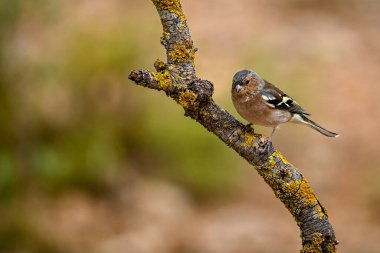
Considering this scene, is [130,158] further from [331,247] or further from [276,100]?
[331,247]

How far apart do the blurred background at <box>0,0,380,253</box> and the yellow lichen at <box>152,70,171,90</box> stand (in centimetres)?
444

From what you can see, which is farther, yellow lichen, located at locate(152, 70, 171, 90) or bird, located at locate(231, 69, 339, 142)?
bird, located at locate(231, 69, 339, 142)

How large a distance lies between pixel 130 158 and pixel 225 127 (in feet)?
19.2

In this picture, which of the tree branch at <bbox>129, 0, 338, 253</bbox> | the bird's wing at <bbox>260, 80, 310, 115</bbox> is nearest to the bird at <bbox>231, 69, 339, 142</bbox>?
the bird's wing at <bbox>260, 80, 310, 115</bbox>

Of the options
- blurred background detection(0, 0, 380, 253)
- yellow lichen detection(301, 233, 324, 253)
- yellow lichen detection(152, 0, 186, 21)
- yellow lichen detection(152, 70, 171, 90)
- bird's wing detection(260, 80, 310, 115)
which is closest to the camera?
yellow lichen detection(152, 70, 171, 90)

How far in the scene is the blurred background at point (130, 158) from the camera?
7566mm

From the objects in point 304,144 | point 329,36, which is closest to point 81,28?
point 304,144

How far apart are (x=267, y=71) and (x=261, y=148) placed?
19.8 ft

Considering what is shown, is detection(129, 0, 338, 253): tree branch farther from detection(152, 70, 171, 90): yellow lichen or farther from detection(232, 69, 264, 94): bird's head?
detection(232, 69, 264, 94): bird's head

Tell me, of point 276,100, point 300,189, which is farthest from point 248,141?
point 276,100

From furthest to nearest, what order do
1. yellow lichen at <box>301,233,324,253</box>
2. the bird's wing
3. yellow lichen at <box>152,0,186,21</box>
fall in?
the bird's wing
yellow lichen at <box>301,233,324,253</box>
yellow lichen at <box>152,0,186,21</box>

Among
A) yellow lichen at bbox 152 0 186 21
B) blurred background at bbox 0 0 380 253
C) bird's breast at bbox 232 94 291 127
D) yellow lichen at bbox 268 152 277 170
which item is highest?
blurred background at bbox 0 0 380 253

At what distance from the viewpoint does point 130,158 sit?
9.01 meters

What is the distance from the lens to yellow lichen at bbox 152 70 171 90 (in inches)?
118
